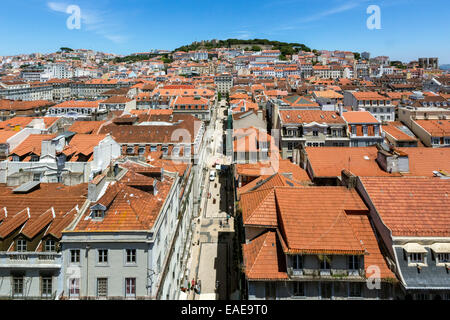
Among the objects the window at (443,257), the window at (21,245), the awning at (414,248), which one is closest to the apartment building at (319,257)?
the awning at (414,248)

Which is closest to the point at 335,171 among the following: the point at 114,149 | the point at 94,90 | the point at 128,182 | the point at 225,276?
the point at 225,276

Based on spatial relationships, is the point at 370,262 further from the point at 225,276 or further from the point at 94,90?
the point at 94,90

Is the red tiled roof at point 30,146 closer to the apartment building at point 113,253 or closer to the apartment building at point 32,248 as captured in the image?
the apartment building at point 32,248

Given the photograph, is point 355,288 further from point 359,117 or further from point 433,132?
point 433,132

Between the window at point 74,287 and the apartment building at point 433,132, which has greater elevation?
the apartment building at point 433,132

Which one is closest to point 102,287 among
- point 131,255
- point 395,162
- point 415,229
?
point 131,255
